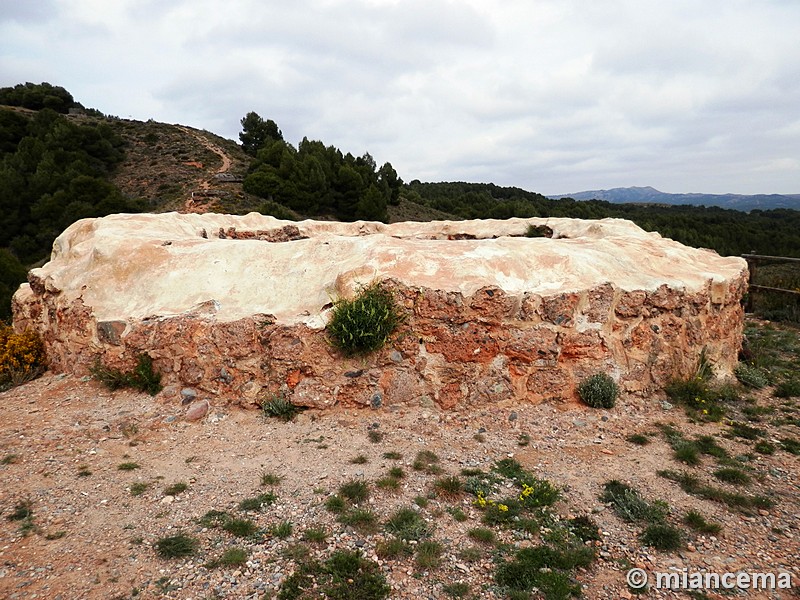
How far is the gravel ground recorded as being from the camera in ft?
11.1

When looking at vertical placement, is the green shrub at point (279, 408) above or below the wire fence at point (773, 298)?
below

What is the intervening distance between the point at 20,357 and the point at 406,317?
6.52 m

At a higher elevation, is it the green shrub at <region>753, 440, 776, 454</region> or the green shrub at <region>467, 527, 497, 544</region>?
the green shrub at <region>467, 527, 497, 544</region>

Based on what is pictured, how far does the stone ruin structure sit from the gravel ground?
0.46 m

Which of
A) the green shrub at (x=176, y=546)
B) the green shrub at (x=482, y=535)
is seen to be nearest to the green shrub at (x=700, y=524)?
the green shrub at (x=482, y=535)

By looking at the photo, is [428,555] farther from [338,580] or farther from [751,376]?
[751,376]

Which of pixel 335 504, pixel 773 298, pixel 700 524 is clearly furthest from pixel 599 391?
pixel 773 298

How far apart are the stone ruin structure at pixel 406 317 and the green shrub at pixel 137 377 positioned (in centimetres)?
13

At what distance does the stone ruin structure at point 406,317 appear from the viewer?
19.9ft

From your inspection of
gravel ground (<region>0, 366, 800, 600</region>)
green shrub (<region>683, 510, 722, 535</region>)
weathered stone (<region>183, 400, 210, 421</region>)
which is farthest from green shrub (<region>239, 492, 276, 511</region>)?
green shrub (<region>683, 510, 722, 535</region>)

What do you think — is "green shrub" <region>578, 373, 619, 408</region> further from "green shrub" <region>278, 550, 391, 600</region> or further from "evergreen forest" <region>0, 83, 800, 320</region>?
"evergreen forest" <region>0, 83, 800, 320</region>

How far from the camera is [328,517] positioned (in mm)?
4023

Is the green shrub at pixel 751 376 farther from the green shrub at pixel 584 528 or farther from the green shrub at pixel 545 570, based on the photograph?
the green shrub at pixel 545 570

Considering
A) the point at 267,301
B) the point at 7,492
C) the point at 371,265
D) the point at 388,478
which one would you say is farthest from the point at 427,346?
the point at 7,492
